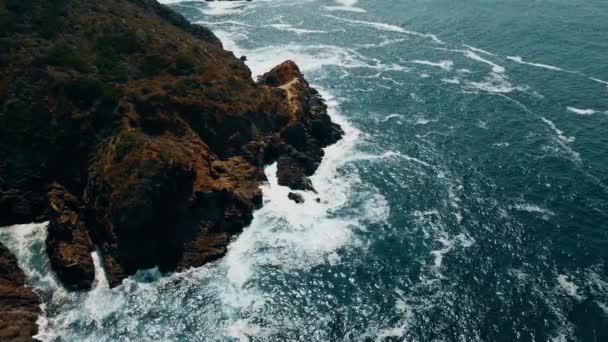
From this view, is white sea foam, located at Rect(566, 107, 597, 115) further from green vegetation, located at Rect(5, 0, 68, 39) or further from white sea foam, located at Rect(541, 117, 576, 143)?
green vegetation, located at Rect(5, 0, 68, 39)

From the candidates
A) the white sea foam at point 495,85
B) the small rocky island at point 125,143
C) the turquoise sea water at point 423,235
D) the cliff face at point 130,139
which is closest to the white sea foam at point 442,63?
the turquoise sea water at point 423,235

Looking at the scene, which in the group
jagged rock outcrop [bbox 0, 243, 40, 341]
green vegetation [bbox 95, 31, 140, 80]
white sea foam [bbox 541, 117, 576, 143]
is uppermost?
green vegetation [bbox 95, 31, 140, 80]

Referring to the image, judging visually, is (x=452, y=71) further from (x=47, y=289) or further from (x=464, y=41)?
(x=47, y=289)

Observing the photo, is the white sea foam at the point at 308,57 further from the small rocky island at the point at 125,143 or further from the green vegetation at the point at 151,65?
the green vegetation at the point at 151,65

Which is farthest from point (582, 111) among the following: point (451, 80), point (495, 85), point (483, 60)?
point (483, 60)

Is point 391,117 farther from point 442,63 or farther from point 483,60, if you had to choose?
point 483,60

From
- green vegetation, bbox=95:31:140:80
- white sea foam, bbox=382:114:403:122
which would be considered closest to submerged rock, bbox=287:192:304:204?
white sea foam, bbox=382:114:403:122

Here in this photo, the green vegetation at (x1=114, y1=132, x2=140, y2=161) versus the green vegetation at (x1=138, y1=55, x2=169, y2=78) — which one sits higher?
the green vegetation at (x1=138, y1=55, x2=169, y2=78)
